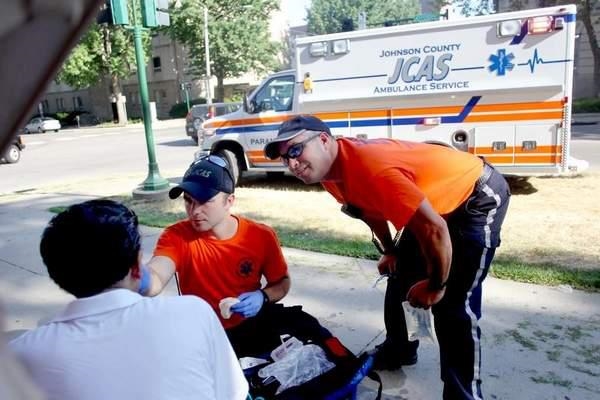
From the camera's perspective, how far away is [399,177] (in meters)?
1.98

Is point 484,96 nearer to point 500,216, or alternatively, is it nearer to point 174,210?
point 174,210

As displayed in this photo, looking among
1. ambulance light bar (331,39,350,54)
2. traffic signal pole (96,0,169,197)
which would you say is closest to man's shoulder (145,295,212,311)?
traffic signal pole (96,0,169,197)

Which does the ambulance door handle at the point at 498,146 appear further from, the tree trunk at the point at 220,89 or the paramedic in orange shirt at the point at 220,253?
the tree trunk at the point at 220,89

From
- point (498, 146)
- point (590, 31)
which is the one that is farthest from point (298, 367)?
point (590, 31)

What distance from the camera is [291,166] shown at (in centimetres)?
223

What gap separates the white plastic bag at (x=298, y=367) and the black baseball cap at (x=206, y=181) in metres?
0.79

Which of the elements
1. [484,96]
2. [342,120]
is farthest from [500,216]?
[342,120]

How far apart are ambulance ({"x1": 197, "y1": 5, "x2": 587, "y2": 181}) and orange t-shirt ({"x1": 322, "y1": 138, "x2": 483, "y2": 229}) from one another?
526cm

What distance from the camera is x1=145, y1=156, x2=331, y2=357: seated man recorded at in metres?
2.32

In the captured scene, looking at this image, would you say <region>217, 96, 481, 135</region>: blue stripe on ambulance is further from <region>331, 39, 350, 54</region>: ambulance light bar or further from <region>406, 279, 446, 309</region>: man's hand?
<region>406, 279, 446, 309</region>: man's hand

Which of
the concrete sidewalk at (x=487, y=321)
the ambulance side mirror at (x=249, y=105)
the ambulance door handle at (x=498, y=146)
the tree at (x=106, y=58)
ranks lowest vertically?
the concrete sidewalk at (x=487, y=321)

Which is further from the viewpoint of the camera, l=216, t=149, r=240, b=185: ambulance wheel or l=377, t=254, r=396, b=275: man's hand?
l=216, t=149, r=240, b=185: ambulance wheel

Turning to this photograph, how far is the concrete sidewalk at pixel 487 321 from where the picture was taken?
2773 millimetres

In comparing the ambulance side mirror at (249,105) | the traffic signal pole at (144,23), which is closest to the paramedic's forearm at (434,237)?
the traffic signal pole at (144,23)
